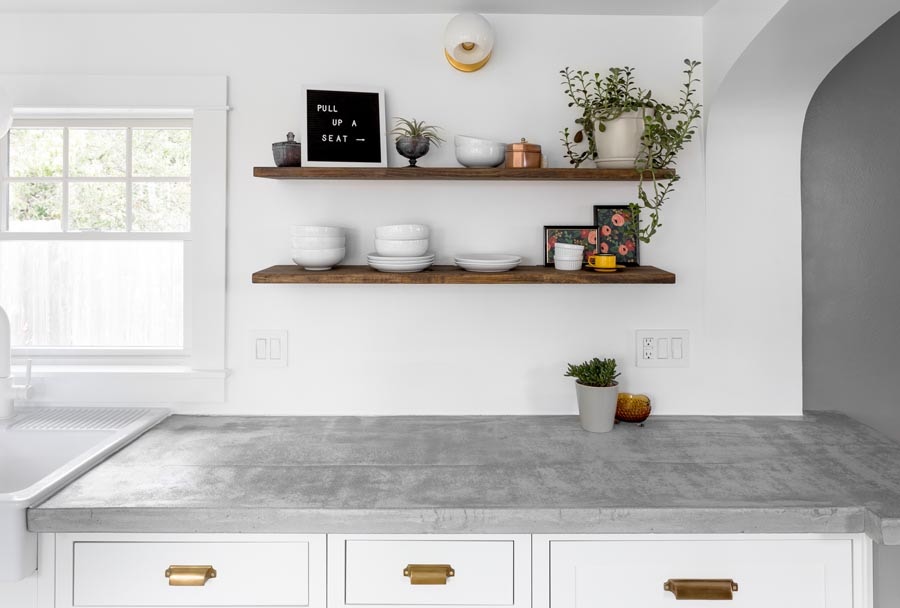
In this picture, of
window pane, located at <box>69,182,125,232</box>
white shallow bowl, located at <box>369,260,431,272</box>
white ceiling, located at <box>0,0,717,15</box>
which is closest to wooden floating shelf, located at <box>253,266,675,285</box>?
white shallow bowl, located at <box>369,260,431,272</box>

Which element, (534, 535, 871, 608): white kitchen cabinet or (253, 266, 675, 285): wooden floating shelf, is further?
(253, 266, 675, 285): wooden floating shelf

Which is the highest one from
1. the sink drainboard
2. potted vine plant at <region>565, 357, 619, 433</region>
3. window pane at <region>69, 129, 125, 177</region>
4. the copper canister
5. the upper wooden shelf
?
window pane at <region>69, 129, 125, 177</region>

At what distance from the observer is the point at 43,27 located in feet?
6.97

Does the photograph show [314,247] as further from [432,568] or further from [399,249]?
[432,568]

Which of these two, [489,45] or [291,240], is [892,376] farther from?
[291,240]

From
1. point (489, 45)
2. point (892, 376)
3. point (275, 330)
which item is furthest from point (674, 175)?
point (275, 330)

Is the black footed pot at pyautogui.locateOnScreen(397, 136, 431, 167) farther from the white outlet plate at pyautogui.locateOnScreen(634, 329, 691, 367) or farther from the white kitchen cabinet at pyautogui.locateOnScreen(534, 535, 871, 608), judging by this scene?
the white kitchen cabinet at pyautogui.locateOnScreen(534, 535, 871, 608)

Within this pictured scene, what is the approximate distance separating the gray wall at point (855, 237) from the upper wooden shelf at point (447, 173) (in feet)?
2.06

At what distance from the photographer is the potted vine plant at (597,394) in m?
1.98

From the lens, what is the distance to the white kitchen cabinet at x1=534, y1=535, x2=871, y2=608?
146cm

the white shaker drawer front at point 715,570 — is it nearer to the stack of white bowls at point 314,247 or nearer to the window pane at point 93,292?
the stack of white bowls at point 314,247

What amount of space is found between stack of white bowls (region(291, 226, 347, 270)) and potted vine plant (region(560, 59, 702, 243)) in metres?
0.82

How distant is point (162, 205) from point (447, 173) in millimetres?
1034

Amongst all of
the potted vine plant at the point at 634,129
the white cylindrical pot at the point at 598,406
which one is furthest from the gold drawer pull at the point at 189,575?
the potted vine plant at the point at 634,129
